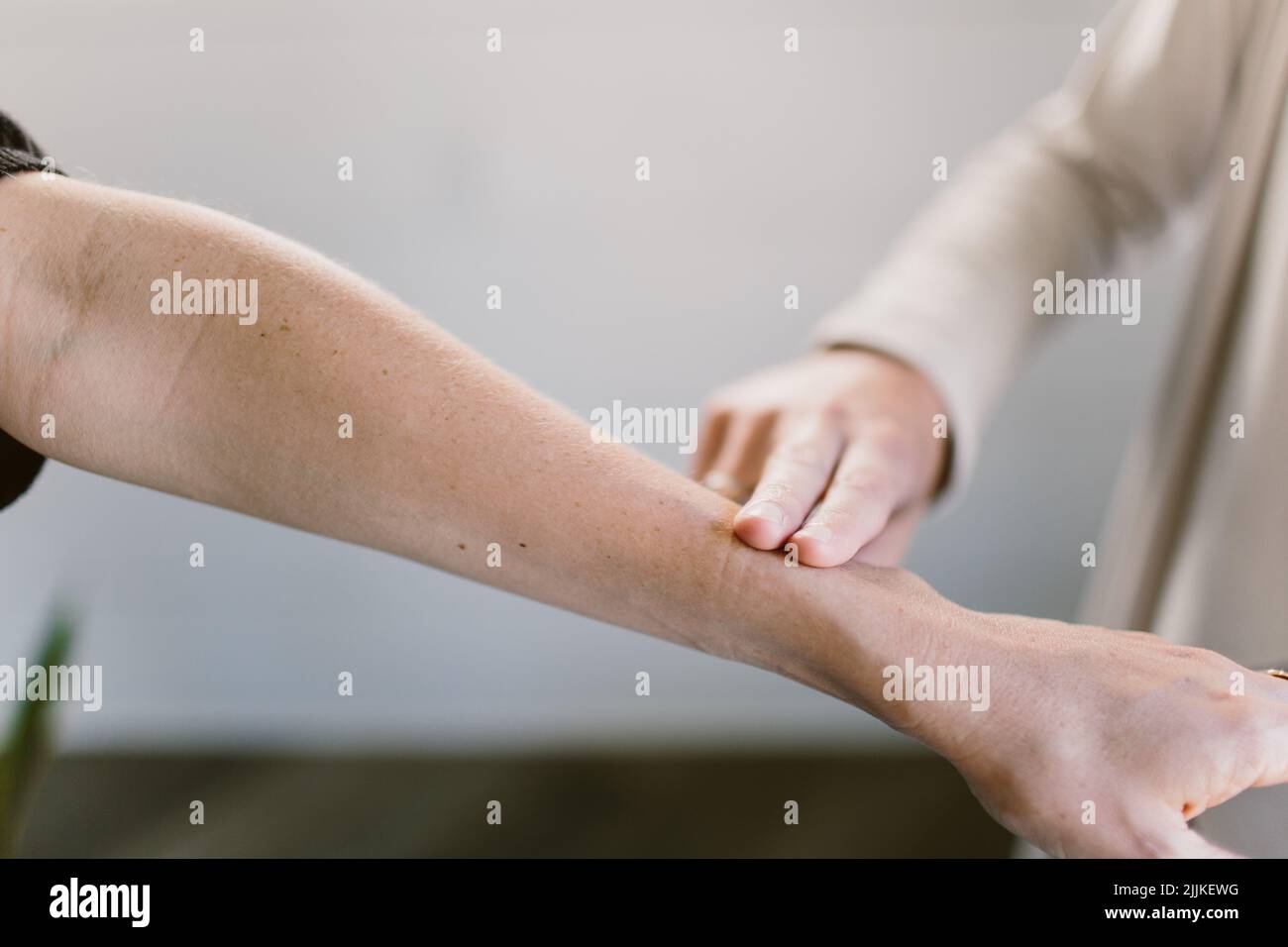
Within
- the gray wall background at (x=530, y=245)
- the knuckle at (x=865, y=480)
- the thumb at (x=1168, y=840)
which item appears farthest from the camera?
the gray wall background at (x=530, y=245)

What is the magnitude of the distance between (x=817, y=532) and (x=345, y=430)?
0.25m

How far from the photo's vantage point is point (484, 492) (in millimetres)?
447

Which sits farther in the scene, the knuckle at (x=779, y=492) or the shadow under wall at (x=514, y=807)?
the shadow under wall at (x=514, y=807)

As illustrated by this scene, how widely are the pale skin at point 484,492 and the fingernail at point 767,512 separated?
2cm

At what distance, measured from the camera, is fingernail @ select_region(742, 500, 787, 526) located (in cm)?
46

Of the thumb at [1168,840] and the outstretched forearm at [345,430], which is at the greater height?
the outstretched forearm at [345,430]

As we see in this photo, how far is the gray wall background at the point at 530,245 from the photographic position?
1644mm

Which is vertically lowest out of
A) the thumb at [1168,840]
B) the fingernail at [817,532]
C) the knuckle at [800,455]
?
the thumb at [1168,840]

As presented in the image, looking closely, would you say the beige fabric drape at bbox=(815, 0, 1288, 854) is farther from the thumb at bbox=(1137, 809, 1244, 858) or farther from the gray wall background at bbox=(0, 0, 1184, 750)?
the gray wall background at bbox=(0, 0, 1184, 750)

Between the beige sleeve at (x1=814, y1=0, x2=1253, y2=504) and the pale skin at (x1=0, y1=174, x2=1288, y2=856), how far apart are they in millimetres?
277

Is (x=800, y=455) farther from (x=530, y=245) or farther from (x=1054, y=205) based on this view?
(x=530, y=245)

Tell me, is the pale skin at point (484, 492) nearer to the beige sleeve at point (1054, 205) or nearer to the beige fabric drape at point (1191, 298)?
the beige fabric drape at point (1191, 298)

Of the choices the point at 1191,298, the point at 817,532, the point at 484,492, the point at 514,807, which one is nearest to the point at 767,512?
the point at 817,532

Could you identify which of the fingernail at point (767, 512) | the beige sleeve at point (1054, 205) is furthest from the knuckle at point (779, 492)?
the beige sleeve at point (1054, 205)
